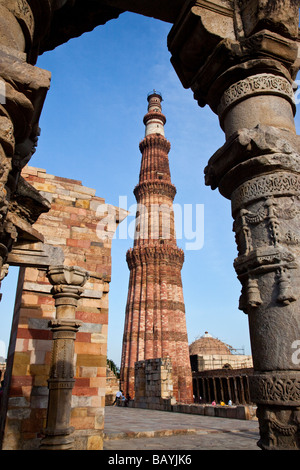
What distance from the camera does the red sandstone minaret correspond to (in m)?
21.6

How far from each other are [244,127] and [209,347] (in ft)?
88.6

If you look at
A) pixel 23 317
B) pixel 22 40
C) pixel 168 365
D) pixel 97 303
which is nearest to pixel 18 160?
pixel 22 40

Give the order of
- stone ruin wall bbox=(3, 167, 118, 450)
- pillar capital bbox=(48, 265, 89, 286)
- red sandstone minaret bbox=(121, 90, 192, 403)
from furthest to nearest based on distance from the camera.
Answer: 1. red sandstone minaret bbox=(121, 90, 192, 403)
2. stone ruin wall bbox=(3, 167, 118, 450)
3. pillar capital bbox=(48, 265, 89, 286)

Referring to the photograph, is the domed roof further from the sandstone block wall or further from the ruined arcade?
the ruined arcade

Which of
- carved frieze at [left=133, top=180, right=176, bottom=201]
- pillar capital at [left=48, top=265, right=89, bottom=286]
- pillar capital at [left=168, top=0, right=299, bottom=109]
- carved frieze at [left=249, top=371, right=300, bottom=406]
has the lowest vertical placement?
carved frieze at [left=249, top=371, right=300, bottom=406]

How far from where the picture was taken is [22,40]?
1.79 metres

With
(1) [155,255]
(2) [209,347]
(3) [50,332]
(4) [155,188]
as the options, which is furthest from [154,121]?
(3) [50,332]

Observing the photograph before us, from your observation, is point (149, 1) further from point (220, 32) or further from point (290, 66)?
point (290, 66)

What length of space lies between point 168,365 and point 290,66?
12.9 metres

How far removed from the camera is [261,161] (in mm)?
2029

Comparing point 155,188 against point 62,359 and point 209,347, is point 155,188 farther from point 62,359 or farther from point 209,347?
point 62,359

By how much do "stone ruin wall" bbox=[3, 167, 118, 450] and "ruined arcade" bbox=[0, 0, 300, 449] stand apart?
3033mm

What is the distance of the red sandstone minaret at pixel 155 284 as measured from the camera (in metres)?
21.6

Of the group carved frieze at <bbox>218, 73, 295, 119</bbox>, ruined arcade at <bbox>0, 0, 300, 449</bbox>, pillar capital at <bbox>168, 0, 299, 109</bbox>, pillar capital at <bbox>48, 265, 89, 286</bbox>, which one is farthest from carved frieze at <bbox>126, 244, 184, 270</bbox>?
carved frieze at <bbox>218, 73, 295, 119</bbox>
